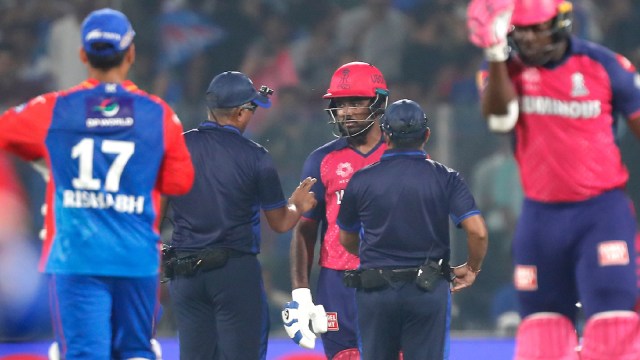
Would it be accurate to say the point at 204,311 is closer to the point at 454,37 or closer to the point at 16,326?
the point at 16,326

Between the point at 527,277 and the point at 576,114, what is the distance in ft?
2.36

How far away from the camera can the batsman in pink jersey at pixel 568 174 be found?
524 centimetres

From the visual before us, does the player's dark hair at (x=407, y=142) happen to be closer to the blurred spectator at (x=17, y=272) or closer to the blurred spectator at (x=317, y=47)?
the blurred spectator at (x=17, y=272)

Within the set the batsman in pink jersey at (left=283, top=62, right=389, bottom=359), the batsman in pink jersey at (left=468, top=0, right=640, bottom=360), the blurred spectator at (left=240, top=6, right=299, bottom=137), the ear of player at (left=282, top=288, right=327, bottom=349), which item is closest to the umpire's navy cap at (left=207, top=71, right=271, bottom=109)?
the batsman in pink jersey at (left=283, top=62, right=389, bottom=359)

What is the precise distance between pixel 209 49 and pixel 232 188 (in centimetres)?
529

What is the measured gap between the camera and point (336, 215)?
280 inches

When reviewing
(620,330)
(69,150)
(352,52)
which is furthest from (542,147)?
(352,52)

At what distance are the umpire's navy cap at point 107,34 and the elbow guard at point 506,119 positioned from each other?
61.7 inches

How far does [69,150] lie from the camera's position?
5.37m

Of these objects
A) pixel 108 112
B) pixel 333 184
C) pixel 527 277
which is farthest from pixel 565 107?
pixel 333 184

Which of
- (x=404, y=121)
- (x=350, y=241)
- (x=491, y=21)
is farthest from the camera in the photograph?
(x=350, y=241)

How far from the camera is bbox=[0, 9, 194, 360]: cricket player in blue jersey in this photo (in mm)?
5371

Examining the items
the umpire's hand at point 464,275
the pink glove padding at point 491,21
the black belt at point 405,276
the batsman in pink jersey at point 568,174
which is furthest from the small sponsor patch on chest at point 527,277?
the umpire's hand at point 464,275

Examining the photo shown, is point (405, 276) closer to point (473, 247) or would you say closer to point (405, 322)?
point (405, 322)
